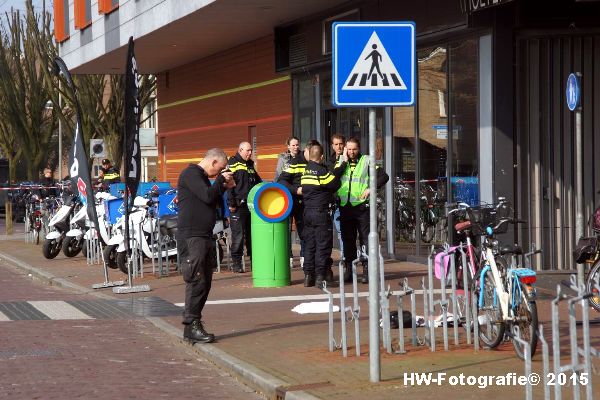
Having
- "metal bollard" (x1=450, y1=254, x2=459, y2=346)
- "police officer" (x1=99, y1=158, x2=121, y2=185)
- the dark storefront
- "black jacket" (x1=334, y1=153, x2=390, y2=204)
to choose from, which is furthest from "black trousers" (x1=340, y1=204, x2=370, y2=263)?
"police officer" (x1=99, y1=158, x2=121, y2=185)

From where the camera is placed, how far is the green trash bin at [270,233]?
15.8 meters

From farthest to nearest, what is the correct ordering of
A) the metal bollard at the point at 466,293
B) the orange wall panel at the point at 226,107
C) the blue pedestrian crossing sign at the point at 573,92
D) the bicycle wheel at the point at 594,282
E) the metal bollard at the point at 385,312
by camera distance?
the orange wall panel at the point at 226,107, the bicycle wheel at the point at 594,282, the blue pedestrian crossing sign at the point at 573,92, the metal bollard at the point at 466,293, the metal bollard at the point at 385,312

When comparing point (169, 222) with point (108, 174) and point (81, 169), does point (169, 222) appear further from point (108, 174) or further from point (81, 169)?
point (108, 174)

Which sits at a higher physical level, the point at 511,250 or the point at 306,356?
the point at 511,250

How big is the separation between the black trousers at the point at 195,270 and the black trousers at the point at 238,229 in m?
6.62

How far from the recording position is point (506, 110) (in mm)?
15734

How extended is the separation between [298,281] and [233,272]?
1.69 m

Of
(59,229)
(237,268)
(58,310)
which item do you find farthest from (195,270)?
(59,229)

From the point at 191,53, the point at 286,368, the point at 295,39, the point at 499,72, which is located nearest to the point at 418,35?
the point at 499,72

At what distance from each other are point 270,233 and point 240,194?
6.17ft

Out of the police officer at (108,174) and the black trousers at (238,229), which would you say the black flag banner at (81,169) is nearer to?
the black trousers at (238,229)

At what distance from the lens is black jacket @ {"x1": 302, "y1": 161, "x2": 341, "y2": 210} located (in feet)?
49.1

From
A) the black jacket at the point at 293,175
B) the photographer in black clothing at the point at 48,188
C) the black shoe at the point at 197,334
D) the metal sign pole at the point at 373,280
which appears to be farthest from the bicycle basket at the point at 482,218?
the photographer in black clothing at the point at 48,188

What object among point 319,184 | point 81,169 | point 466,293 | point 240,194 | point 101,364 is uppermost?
point 81,169
